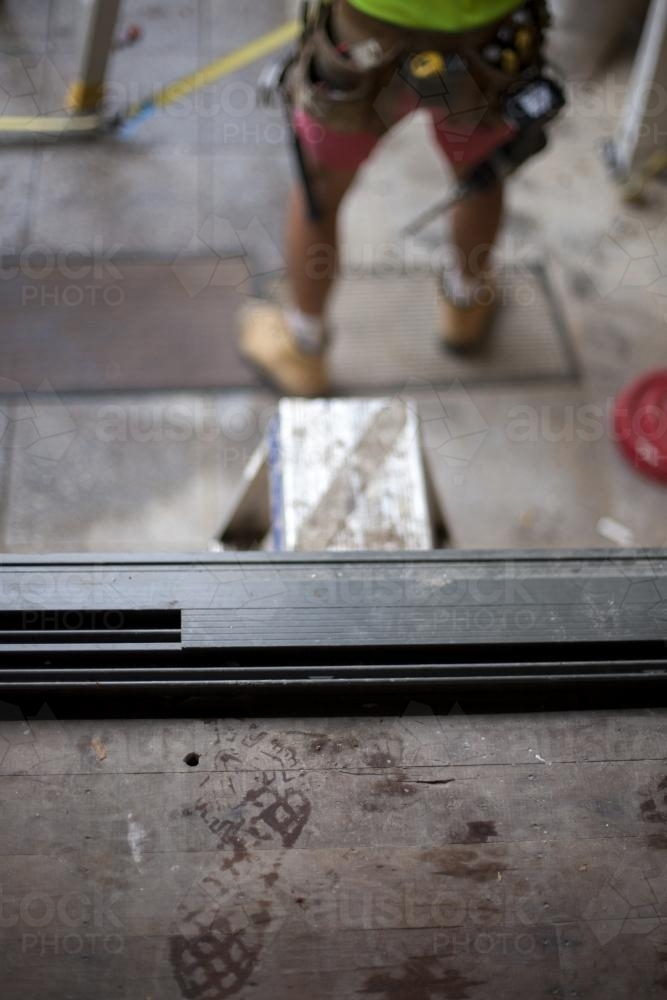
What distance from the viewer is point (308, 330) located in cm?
225

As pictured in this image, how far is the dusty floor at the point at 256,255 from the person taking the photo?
216 cm

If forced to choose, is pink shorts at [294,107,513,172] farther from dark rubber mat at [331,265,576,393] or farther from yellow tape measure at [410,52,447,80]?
dark rubber mat at [331,265,576,393]

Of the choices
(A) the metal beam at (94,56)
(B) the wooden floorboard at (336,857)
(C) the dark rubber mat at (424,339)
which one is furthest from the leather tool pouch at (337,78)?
(B) the wooden floorboard at (336,857)

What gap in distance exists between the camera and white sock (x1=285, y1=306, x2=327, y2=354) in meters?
2.25

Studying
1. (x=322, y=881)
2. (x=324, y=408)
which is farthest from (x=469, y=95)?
(x=322, y=881)

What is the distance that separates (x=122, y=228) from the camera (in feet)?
8.29

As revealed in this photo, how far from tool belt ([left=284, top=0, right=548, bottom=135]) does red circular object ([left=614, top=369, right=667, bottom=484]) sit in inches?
31.1

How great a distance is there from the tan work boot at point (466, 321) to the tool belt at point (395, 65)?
1.90 feet

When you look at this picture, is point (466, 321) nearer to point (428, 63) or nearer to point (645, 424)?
point (645, 424)

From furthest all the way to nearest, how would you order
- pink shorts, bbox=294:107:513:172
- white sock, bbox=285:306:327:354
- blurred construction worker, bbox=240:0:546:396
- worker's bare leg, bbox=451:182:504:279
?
white sock, bbox=285:306:327:354, worker's bare leg, bbox=451:182:504:279, pink shorts, bbox=294:107:513:172, blurred construction worker, bbox=240:0:546:396

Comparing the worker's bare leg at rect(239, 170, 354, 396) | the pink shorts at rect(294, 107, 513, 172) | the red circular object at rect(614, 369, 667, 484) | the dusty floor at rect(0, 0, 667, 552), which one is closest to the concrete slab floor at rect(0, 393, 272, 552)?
the dusty floor at rect(0, 0, 667, 552)

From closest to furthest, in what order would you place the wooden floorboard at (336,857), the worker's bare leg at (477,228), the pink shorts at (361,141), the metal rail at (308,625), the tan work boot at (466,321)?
the wooden floorboard at (336,857) → the metal rail at (308,625) → the pink shorts at (361,141) → the worker's bare leg at (477,228) → the tan work boot at (466,321)

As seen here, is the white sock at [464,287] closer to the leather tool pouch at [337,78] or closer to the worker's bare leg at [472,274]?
the worker's bare leg at [472,274]

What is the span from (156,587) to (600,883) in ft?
1.95
